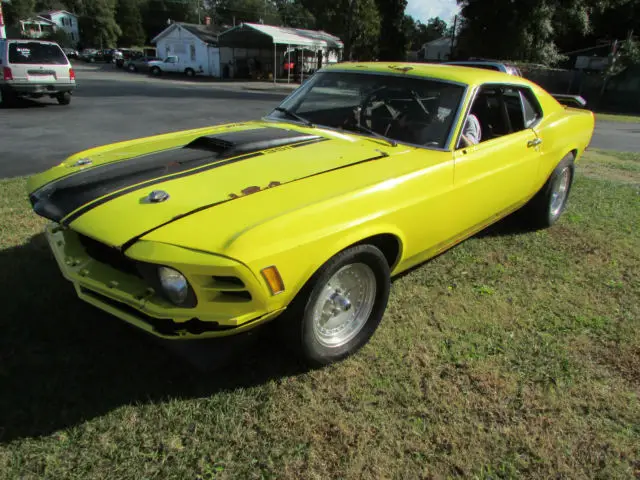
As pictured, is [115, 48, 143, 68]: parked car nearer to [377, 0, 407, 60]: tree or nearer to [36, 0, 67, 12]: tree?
[377, 0, 407, 60]: tree

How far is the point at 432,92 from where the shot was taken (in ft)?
10.7

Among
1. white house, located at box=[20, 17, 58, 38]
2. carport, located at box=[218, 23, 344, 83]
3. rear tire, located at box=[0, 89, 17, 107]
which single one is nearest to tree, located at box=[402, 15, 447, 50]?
carport, located at box=[218, 23, 344, 83]

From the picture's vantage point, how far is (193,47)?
38.8 metres

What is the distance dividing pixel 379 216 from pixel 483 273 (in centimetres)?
167

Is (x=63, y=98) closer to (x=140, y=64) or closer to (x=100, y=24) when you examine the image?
(x=140, y=64)

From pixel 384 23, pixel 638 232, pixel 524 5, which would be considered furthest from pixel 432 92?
pixel 384 23

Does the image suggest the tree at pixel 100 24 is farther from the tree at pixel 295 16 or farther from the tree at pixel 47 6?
the tree at pixel 295 16

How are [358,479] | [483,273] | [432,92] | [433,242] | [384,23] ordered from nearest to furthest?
1. [358,479]
2. [433,242]
3. [432,92]
4. [483,273]
5. [384,23]

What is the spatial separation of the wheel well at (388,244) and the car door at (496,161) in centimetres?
64

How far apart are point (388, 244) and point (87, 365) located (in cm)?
175

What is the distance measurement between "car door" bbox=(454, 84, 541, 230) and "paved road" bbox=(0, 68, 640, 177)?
5598mm

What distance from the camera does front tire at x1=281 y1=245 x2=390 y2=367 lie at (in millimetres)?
2193

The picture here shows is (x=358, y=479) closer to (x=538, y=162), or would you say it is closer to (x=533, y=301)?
(x=533, y=301)

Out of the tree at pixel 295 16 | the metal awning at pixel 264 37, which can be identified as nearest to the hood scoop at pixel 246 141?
the metal awning at pixel 264 37
